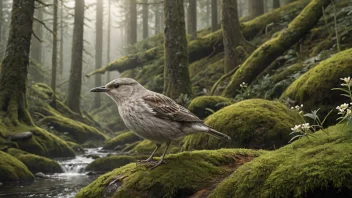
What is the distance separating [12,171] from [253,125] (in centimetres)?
644

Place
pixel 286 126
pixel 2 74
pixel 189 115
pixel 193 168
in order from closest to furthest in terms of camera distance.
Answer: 1. pixel 193 168
2. pixel 189 115
3. pixel 286 126
4. pixel 2 74

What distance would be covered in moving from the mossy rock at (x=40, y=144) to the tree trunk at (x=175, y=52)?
15.2 feet

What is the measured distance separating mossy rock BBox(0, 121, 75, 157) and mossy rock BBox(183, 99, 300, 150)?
6753 millimetres

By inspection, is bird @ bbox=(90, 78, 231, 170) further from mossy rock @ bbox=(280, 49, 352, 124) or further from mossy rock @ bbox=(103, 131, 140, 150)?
mossy rock @ bbox=(103, 131, 140, 150)

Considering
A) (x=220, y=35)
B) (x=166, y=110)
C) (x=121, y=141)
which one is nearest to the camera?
(x=166, y=110)

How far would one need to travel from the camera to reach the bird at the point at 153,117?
12.6 feet

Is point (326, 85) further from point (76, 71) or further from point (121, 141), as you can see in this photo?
point (76, 71)

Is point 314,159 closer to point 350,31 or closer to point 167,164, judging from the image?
point 167,164

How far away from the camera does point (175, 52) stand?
12.8 metres

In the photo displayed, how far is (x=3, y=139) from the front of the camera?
1084cm

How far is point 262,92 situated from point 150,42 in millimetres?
18152

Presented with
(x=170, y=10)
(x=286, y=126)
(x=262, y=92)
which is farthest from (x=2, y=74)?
(x=286, y=126)

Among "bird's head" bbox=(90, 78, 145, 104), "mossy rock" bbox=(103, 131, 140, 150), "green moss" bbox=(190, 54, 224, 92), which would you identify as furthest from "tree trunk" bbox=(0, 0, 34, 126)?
"bird's head" bbox=(90, 78, 145, 104)

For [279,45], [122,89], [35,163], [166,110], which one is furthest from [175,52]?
[166,110]
